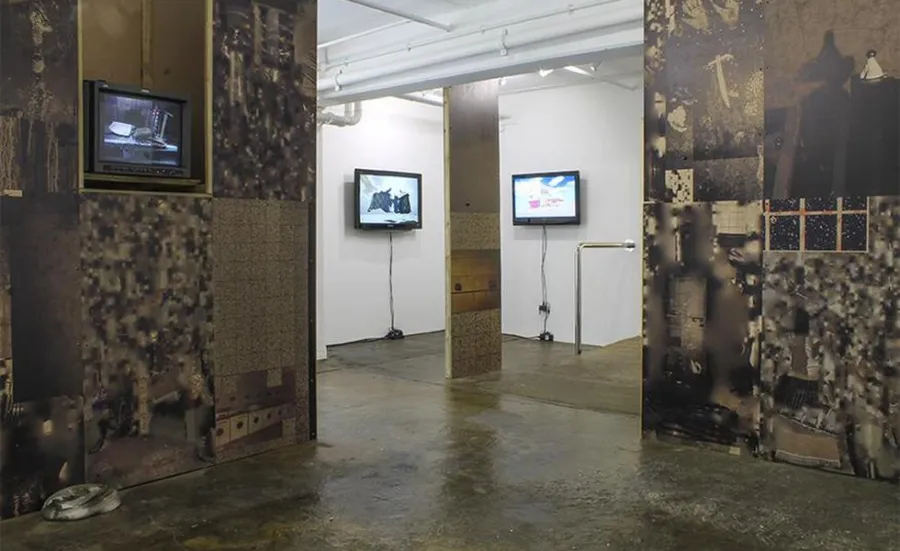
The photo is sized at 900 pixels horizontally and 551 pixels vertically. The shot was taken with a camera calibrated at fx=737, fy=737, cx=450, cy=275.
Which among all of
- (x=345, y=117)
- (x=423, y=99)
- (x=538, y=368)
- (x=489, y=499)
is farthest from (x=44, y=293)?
(x=423, y=99)

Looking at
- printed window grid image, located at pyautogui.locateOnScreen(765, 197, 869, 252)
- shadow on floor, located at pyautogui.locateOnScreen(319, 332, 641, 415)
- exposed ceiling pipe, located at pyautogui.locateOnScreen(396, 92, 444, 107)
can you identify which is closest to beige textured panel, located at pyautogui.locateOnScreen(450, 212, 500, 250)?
shadow on floor, located at pyautogui.locateOnScreen(319, 332, 641, 415)

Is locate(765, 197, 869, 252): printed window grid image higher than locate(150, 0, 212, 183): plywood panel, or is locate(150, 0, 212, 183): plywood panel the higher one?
locate(150, 0, 212, 183): plywood panel

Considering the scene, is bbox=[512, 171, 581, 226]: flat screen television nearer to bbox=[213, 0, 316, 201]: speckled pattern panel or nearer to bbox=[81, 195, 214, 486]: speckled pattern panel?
bbox=[213, 0, 316, 201]: speckled pattern panel

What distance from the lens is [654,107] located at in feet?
13.2

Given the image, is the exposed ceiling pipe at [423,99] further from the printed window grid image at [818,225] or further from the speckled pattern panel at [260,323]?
the printed window grid image at [818,225]

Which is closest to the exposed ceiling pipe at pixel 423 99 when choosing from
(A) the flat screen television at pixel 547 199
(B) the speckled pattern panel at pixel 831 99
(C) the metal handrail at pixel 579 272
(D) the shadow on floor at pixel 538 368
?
(A) the flat screen television at pixel 547 199

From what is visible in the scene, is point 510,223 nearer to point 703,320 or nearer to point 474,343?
point 474,343

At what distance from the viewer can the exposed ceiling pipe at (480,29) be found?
15.9ft

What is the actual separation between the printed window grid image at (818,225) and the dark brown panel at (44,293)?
3.23 meters

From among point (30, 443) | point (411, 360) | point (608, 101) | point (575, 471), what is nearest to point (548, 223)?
point (608, 101)

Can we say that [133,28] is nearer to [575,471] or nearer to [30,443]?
[30,443]

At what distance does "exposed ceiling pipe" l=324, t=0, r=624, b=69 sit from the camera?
4.86 m

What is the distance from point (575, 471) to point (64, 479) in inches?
89.2

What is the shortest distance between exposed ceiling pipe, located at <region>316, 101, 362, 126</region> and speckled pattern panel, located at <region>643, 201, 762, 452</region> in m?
4.11
